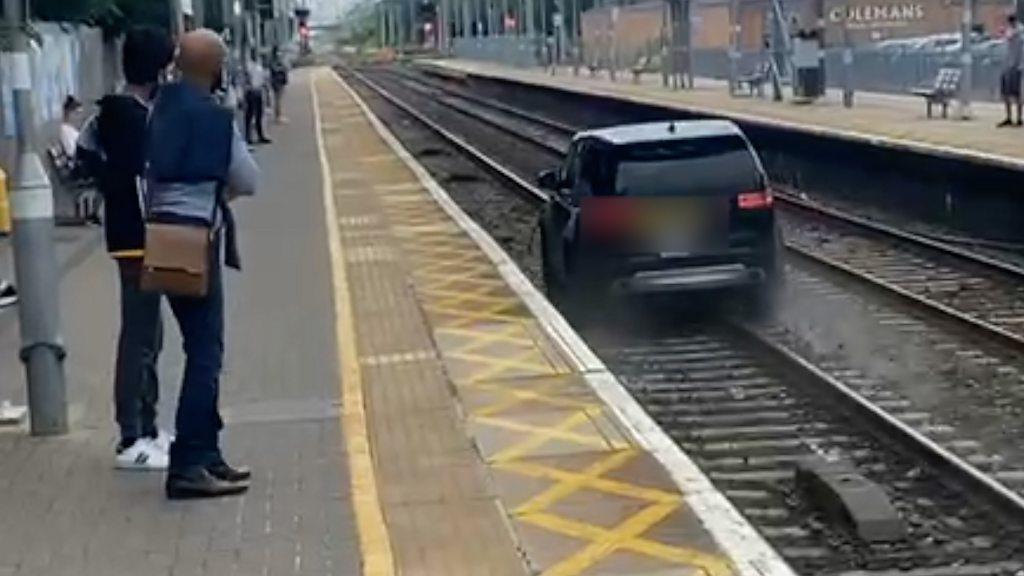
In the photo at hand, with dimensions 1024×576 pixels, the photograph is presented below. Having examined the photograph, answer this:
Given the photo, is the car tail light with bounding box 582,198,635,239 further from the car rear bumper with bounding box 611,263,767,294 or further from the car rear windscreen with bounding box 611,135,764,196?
the car rear bumper with bounding box 611,263,767,294

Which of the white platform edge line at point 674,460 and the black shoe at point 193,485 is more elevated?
the black shoe at point 193,485

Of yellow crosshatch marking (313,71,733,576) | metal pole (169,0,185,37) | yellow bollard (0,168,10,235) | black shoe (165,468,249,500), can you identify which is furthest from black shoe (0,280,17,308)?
metal pole (169,0,185,37)

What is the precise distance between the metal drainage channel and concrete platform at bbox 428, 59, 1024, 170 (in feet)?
28.1

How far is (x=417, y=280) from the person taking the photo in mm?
19125

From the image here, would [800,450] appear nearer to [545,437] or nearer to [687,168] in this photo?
[545,437]

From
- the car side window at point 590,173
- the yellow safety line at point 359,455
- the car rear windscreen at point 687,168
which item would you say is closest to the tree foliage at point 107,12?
the car side window at point 590,173

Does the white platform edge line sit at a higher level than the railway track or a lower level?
higher

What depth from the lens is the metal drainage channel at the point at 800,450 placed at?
9.48m

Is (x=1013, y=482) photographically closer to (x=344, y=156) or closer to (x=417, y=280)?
(x=417, y=280)

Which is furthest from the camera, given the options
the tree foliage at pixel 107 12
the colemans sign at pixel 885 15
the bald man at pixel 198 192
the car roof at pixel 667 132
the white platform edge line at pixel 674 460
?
the colemans sign at pixel 885 15

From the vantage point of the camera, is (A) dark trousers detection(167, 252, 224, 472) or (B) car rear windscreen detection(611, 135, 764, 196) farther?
(B) car rear windscreen detection(611, 135, 764, 196)

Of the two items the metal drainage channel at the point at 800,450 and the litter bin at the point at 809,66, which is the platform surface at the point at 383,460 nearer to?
the metal drainage channel at the point at 800,450

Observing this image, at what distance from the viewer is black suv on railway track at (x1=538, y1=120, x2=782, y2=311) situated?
15977 millimetres

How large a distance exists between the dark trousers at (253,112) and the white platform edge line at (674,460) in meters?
26.1
